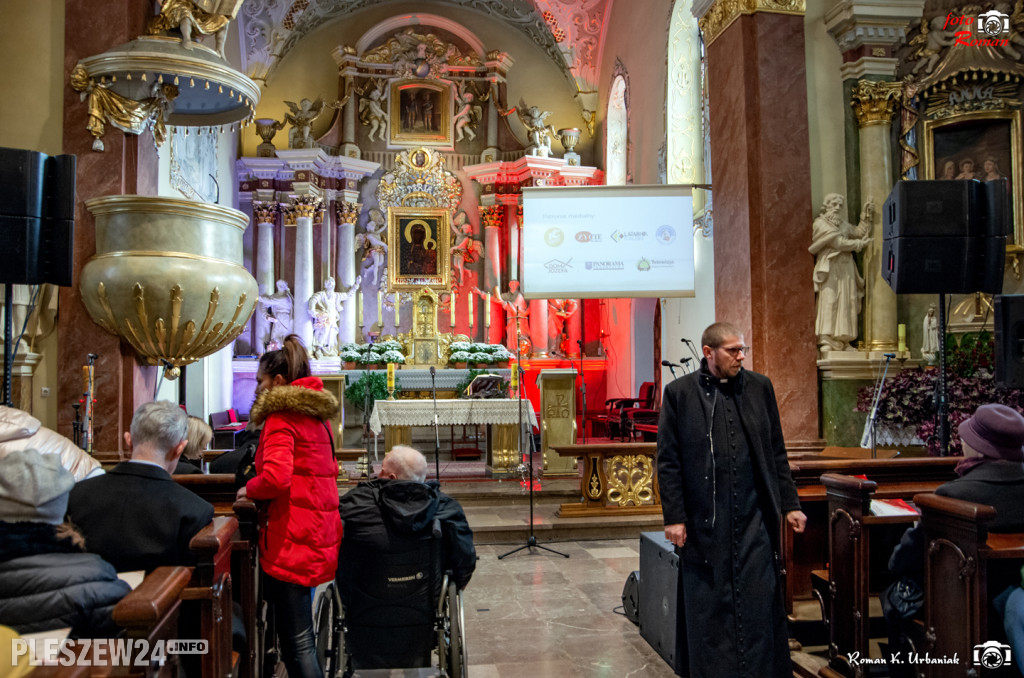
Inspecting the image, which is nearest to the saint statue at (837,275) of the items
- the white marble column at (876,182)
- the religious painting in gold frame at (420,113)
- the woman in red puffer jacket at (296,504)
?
the white marble column at (876,182)

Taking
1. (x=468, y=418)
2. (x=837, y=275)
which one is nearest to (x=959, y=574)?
Result: (x=837, y=275)

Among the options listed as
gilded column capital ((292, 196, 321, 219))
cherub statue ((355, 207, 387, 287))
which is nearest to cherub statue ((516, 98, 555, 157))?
cherub statue ((355, 207, 387, 287))

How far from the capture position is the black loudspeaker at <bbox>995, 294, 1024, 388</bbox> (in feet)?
13.0

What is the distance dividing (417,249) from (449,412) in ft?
19.4

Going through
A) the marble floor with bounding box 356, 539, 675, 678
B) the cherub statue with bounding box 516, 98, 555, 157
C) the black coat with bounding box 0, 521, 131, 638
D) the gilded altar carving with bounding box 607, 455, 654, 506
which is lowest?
the marble floor with bounding box 356, 539, 675, 678

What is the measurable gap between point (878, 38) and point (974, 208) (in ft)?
7.07

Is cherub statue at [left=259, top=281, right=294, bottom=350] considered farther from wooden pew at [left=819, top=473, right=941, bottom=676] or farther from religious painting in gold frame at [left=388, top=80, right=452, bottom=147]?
wooden pew at [left=819, top=473, right=941, bottom=676]

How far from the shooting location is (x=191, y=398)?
10.9 m

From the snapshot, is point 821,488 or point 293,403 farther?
point 821,488

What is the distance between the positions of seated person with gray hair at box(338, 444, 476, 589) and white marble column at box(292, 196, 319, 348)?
34.1 ft

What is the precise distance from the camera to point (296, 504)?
2953 millimetres

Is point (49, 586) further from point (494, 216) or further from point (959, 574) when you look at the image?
point (494, 216)

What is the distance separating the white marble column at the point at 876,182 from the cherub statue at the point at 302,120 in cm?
962

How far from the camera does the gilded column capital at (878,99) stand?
605cm
